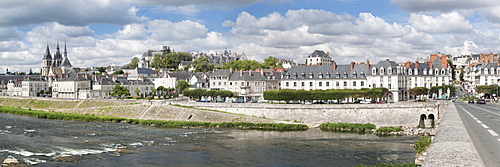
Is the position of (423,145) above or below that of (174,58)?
below

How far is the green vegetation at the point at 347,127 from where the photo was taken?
1575 inches

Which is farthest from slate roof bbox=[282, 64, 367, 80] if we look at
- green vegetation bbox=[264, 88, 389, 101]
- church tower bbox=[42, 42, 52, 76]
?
church tower bbox=[42, 42, 52, 76]

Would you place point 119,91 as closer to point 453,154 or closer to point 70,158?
point 70,158

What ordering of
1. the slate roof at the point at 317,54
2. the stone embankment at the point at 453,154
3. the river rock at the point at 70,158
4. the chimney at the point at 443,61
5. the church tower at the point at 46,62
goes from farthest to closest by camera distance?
the church tower at the point at 46,62
the slate roof at the point at 317,54
the chimney at the point at 443,61
the river rock at the point at 70,158
the stone embankment at the point at 453,154

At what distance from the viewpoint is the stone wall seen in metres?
41.8

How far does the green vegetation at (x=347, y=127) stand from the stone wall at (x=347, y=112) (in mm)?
3381

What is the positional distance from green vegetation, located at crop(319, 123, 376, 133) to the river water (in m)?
2.84

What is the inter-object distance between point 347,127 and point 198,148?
58.1ft

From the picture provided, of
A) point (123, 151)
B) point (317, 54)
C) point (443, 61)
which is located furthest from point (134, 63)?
point (123, 151)

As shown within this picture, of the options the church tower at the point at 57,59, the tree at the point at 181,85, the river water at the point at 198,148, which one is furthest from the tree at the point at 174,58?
the river water at the point at 198,148

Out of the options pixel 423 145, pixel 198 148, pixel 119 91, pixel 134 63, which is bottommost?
pixel 198 148

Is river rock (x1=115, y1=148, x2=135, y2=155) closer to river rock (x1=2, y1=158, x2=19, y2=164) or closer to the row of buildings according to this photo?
river rock (x1=2, y1=158, x2=19, y2=164)

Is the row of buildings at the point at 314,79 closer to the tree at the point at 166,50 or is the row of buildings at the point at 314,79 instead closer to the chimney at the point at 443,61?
the chimney at the point at 443,61

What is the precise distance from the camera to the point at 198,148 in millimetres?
29750
